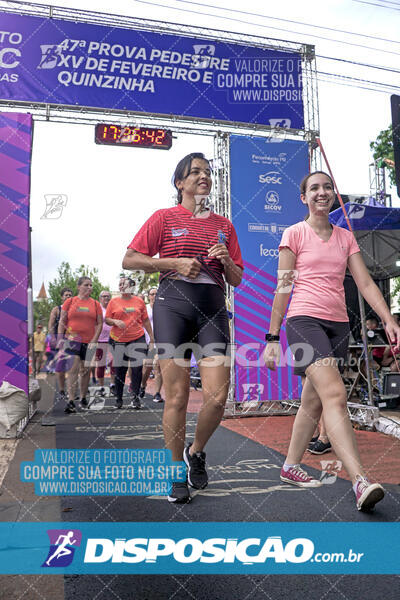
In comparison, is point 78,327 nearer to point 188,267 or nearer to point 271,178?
point 271,178

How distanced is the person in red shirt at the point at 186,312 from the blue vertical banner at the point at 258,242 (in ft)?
13.0

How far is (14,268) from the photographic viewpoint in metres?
5.29

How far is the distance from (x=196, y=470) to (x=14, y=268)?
325 centimetres

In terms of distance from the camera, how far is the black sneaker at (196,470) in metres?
2.87

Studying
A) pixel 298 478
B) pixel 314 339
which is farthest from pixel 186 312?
pixel 298 478

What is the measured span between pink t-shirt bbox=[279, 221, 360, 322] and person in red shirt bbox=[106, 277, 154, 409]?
Answer: 4.16 meters

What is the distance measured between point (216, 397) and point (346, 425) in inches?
25.6

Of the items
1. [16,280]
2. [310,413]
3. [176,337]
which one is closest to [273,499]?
[310,413]

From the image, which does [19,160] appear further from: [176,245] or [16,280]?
[176,245]

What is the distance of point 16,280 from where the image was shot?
5.30 m

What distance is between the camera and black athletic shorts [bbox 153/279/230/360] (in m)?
2.73

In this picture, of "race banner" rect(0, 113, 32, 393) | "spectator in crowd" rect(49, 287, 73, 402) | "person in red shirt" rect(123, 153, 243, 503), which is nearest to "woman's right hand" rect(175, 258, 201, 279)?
"person in red shirt" rect(123, 153, 243, 503)

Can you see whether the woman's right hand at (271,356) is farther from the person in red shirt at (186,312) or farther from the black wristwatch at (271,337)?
the person in red shirt at (186,312)

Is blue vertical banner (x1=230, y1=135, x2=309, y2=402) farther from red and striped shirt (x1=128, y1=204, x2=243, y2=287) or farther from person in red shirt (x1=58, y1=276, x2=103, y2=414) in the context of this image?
red and striped shirt (x1=128, y1=204, x2=243, y2=287)
